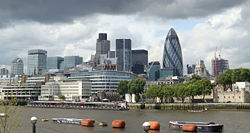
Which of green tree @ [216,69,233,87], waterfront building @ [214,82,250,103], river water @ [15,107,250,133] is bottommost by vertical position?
river water @ [15,107,250,133]

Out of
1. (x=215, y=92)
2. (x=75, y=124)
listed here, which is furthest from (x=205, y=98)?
(x=75, y=124)

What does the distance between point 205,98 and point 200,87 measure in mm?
21913

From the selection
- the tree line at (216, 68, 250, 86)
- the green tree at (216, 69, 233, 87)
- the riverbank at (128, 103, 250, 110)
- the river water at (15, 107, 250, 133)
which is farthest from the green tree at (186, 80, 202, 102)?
the river water at (15, 107, 250, 133)

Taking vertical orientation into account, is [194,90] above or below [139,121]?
above

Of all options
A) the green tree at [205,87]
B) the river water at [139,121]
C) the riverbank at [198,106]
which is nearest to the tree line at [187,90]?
the green tree at [205,87]

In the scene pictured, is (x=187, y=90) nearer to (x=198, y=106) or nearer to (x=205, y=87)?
(x=205, y=87)

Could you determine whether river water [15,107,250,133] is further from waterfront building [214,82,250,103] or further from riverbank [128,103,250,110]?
waterfront building [214,82,250,103]

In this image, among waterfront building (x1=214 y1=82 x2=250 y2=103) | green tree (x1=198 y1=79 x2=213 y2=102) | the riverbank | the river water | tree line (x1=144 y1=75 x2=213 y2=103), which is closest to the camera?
the river water

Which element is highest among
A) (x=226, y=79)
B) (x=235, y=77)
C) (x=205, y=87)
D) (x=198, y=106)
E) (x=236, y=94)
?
(x=235, y=77)

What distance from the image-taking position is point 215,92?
16438 centimetres

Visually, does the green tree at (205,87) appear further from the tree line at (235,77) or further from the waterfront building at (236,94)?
the tree line at (235,77)

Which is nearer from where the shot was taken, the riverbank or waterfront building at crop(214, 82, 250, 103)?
the riverbank

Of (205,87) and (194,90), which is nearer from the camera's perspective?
(194,90)

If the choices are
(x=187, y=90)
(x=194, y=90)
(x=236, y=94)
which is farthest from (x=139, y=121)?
(x=236, y=94)
